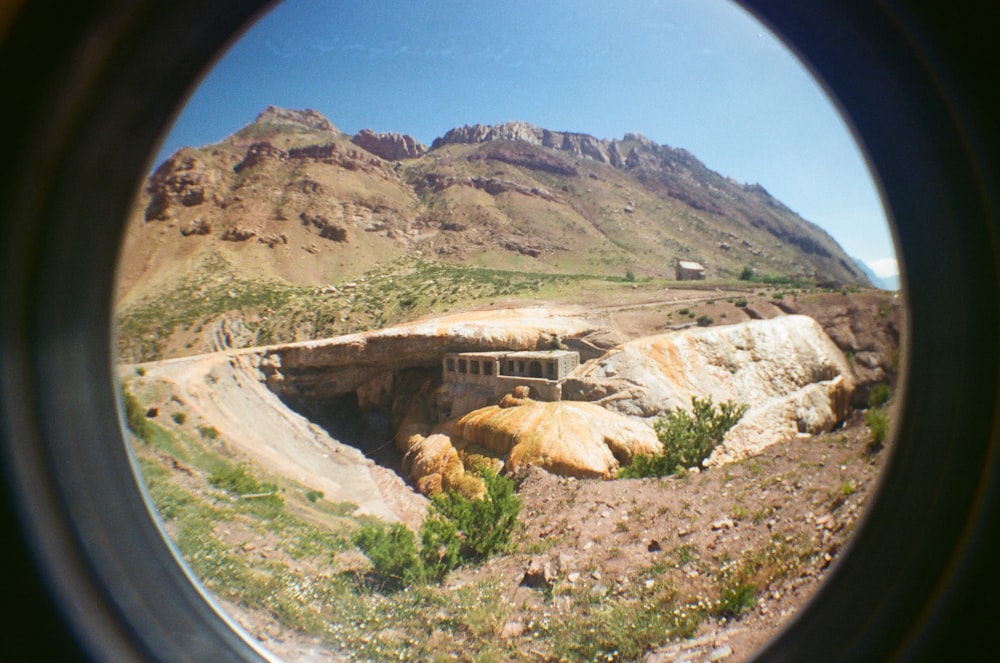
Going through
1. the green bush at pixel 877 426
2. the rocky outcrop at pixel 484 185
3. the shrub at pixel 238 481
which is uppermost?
the rocky outcrop at pixel 484 185

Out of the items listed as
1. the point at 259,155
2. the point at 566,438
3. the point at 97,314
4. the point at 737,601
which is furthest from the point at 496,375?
the point at 259,155

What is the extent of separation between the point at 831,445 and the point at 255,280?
2505 centimetres

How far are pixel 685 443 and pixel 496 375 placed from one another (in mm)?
5052

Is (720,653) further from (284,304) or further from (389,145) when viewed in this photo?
(389,145)

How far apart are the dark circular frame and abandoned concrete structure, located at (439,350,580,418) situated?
7.99 m

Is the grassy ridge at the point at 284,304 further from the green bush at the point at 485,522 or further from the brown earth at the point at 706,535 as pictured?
the brown earth at the point at 706,535

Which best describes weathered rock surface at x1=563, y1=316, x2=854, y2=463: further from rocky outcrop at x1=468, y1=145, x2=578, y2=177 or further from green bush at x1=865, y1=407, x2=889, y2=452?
rocky outcrop at x1=468, y1=145, x2=578, y2=177

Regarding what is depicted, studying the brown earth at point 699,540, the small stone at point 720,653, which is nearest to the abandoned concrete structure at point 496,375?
the brown earth at point 699,540

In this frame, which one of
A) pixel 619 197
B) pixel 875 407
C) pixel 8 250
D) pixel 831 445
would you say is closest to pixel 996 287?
pixel 875 407

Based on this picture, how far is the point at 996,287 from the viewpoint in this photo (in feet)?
3.20

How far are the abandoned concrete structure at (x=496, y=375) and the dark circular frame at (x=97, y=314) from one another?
799 centimetres

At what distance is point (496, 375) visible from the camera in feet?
33.6

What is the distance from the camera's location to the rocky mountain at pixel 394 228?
19.2 metres

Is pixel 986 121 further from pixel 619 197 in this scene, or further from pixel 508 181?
pixel 619 197
